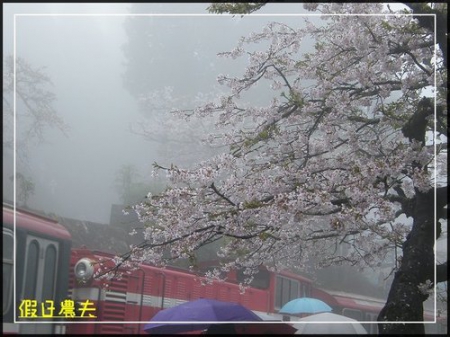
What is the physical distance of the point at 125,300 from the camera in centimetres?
720

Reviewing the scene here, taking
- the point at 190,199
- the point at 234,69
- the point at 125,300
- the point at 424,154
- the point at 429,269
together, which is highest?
the point at 234,69

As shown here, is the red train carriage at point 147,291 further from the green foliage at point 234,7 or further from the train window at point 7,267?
the green foliage at point 234,7

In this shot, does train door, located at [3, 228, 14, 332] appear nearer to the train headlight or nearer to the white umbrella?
the train headlight

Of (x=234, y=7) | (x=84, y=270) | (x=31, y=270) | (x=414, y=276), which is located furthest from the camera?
(x=84, y=270)

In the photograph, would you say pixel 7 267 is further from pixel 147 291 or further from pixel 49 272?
pixel 147 291

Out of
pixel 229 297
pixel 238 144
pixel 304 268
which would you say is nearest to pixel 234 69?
pixel 238 144

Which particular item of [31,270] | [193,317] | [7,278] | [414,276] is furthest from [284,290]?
[7,278]

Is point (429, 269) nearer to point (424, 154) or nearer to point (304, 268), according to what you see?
point (424, 154)

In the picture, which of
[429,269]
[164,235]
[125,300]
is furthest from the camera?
[125,300]

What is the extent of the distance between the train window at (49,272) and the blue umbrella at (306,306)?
3.95 m

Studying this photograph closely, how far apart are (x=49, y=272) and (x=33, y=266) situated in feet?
0.85

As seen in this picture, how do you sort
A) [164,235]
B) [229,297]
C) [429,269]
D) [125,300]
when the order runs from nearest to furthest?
[429,269]
[164,235]
[125,300]
[229,297]

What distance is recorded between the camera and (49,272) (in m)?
5.96

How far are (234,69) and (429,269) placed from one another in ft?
9.85
